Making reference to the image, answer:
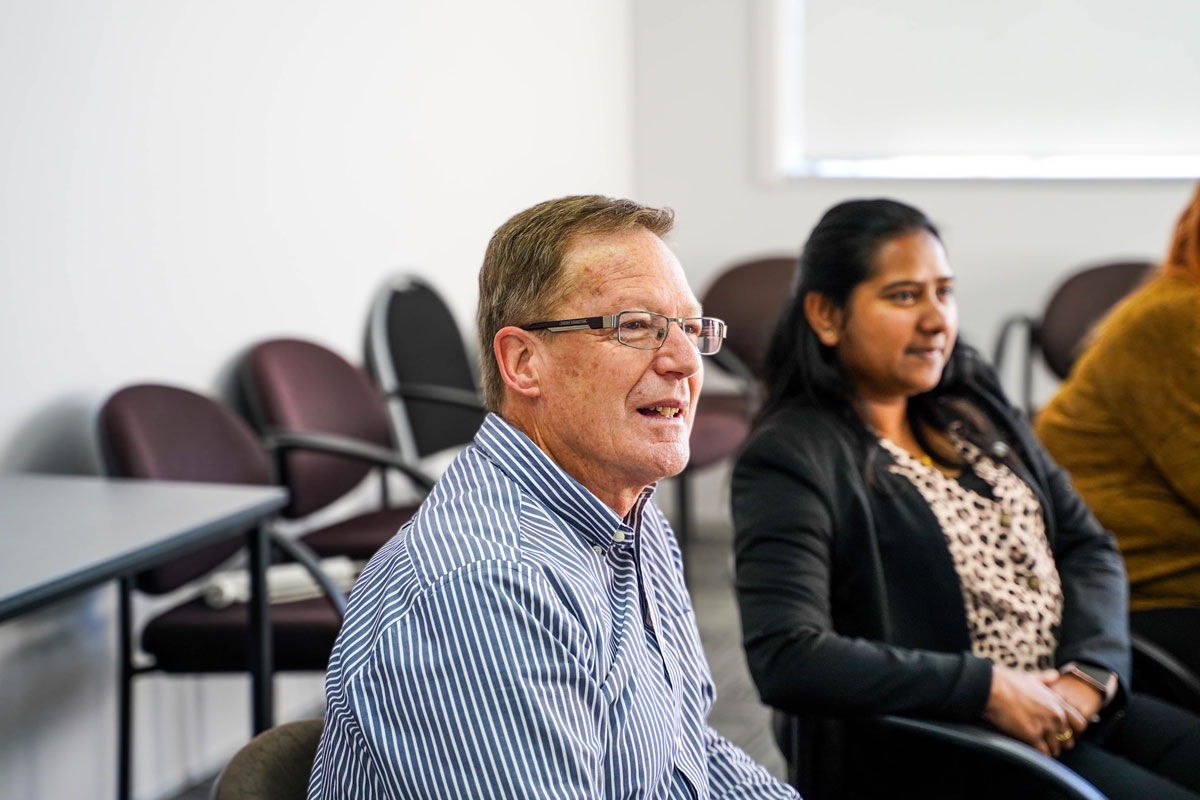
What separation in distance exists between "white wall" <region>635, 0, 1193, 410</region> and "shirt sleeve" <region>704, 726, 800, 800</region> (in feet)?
11.2

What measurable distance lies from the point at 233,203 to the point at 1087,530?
1.86m

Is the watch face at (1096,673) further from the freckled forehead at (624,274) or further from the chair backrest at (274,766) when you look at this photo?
the chair backrest at (274,766)

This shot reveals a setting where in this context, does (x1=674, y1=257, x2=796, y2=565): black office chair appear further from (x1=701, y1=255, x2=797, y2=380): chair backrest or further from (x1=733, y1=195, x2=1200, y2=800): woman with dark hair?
(x1=733, y1=195, x2=1200, y2=800): woman with dark hair

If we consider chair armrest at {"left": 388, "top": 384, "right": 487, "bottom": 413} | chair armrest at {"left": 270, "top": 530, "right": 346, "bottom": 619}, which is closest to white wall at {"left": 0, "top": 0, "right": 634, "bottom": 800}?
chair armrest at {"left": 388, "top": 384, "right": 487, "bottom": 413}

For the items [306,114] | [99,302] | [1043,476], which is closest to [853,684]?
[1043,476]

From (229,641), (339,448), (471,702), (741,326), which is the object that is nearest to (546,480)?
(471,702)

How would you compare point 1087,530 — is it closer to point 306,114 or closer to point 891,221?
point 891,221

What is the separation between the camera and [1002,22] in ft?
14.2

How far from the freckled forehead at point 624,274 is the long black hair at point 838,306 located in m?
0.62

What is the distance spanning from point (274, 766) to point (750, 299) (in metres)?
3.45

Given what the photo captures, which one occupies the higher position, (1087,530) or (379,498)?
(1087,530)

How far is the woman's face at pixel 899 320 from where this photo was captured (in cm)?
164

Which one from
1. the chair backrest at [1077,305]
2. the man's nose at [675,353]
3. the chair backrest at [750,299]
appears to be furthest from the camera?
the chair backrest at [750,299]

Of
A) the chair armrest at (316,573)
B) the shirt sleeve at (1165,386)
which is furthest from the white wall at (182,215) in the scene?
the shirt sleeve at (1165,386)
